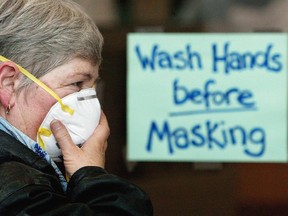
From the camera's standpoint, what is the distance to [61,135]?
9.43 feet

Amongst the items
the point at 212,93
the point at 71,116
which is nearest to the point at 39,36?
the point at 71,116

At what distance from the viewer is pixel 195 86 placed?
4.69 meters

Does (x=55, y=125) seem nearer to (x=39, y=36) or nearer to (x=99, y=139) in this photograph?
(x=99, y=139)

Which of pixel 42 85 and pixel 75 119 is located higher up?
pixel 42 85

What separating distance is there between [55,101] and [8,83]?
157 millimetres

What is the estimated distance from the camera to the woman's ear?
286cm

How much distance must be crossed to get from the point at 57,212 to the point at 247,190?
2260 mm

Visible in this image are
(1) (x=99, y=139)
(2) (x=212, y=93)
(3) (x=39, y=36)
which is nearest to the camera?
(3) (x=39, y=36)

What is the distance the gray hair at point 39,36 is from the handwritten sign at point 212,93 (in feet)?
5.84

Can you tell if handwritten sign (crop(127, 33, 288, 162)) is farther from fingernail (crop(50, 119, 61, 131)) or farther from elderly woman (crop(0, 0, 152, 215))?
fingernail (crop(50, 119, 61, 131))

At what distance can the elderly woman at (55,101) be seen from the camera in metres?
2.76

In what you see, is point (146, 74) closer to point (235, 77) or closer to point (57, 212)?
point (235, 77)

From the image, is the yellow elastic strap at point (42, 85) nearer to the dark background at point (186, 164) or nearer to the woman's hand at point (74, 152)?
the woman's hand at point (74, 152)

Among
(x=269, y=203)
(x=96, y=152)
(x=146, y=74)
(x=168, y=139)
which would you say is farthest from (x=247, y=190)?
(x=96, y=152)
